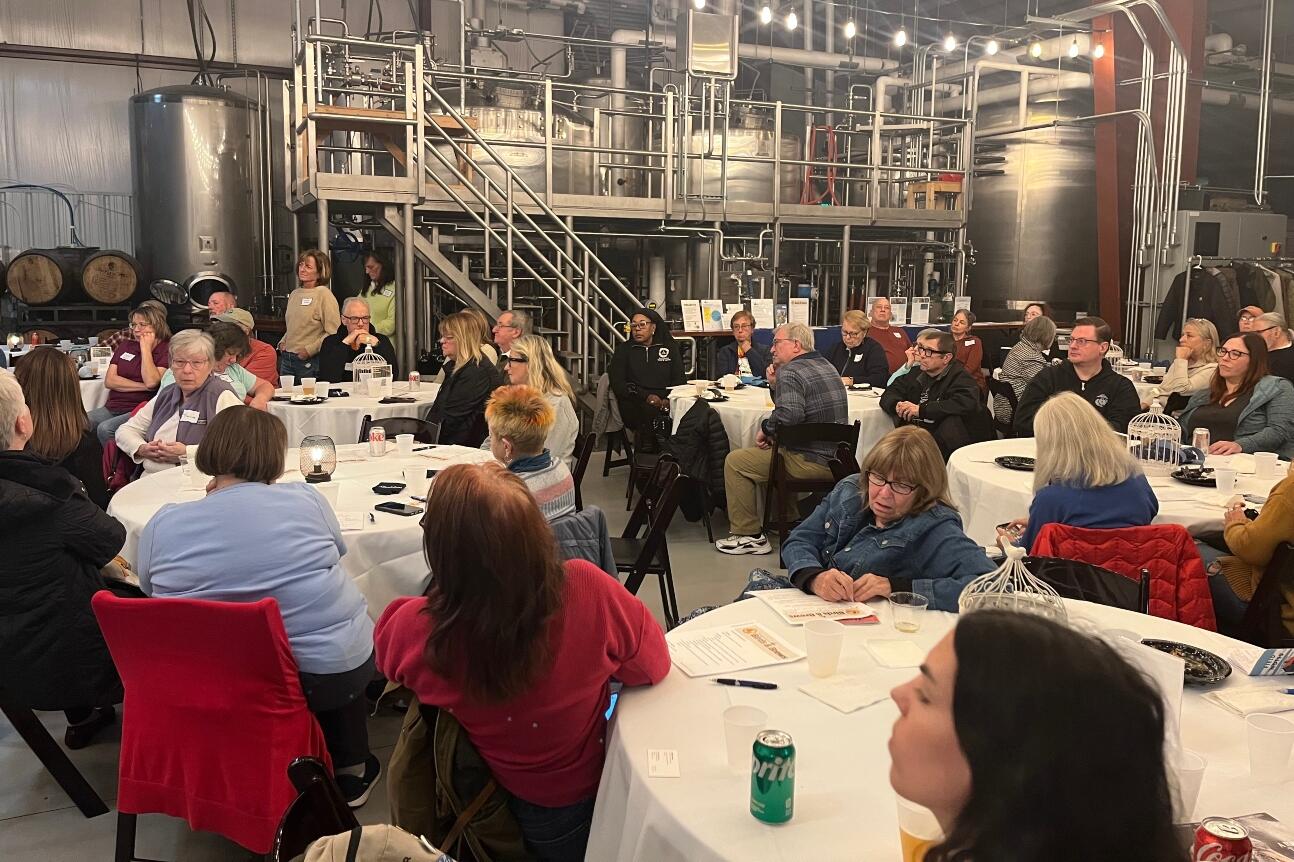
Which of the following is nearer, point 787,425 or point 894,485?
point 894,485

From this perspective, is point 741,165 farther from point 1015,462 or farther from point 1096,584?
point 1096,584

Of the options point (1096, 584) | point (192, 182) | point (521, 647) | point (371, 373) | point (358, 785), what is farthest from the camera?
point (192, 182)

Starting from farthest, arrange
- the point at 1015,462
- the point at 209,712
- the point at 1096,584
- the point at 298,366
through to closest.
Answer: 1. the point at 298,366
2. the point at 1015,462
3. the point at 1096,584
4. the point at 209,712

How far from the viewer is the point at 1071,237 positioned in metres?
13.1

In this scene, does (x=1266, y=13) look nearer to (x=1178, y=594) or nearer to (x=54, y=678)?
(x=1178, y=594)

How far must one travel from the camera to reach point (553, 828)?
2100 mm

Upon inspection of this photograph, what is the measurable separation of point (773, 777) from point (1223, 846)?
0.63m

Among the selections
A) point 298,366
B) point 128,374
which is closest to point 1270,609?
point 128,374

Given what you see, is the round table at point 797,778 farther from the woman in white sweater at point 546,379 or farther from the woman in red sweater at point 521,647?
the woman in white sweater at point 546,379

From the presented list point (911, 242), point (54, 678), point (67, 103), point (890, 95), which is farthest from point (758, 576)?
point (890, 95)

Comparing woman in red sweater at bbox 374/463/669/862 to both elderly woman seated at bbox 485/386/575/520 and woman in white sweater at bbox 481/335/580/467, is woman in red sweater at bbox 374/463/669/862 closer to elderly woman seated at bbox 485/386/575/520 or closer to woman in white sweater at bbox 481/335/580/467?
elderly woman seated at bbox 485/386/575/520

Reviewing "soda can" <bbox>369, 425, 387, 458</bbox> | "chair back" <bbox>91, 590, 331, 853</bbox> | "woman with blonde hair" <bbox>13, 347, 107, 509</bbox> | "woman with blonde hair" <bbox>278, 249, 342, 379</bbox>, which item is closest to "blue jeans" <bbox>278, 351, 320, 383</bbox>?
"woman with blonde hair" <bbox>278, 249, 342, 379</bbox>

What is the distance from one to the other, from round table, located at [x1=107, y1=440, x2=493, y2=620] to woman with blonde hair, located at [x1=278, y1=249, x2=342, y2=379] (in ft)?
11.9

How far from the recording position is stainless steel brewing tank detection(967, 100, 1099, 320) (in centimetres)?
1290
